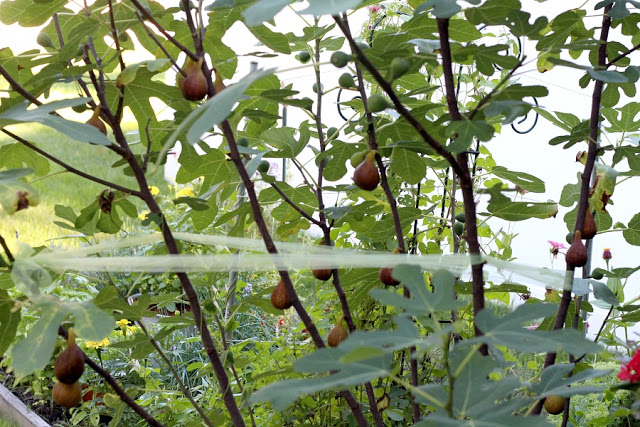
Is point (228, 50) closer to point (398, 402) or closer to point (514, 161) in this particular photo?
point (398, 402)

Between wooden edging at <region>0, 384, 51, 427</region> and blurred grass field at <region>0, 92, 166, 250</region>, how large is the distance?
35.5 inches

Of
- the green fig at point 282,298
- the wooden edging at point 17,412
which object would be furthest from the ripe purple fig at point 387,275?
the wooden edging at point 17,412

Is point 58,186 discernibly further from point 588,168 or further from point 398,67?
point 398,67

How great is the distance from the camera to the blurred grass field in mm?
4711

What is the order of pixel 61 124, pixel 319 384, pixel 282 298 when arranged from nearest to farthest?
1. pixel 319 384
2. pixel 61 124
3. pixel 282 298

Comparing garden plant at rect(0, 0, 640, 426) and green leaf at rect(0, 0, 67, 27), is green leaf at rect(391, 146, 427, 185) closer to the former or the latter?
garden plant at rect(0, 0, 640, 426)

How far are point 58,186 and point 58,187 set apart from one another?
0.09 feet

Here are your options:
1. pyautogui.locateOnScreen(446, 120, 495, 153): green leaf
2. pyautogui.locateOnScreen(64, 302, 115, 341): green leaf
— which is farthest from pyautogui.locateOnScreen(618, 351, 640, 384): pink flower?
pyautogui.locateOnScreen(64, 302, 115, 341): green leaf

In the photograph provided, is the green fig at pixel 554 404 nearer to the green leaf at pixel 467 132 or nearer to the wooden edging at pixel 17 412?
the green leaf at pixel 467 132

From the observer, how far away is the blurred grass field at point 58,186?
15.5ft

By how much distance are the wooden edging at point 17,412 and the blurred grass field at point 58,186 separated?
0.90 metres

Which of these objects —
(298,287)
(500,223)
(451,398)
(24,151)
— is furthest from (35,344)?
(500,223)

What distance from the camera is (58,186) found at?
613 centimetres

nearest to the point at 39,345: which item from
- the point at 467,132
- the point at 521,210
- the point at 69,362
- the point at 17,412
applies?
the point at 69,362
